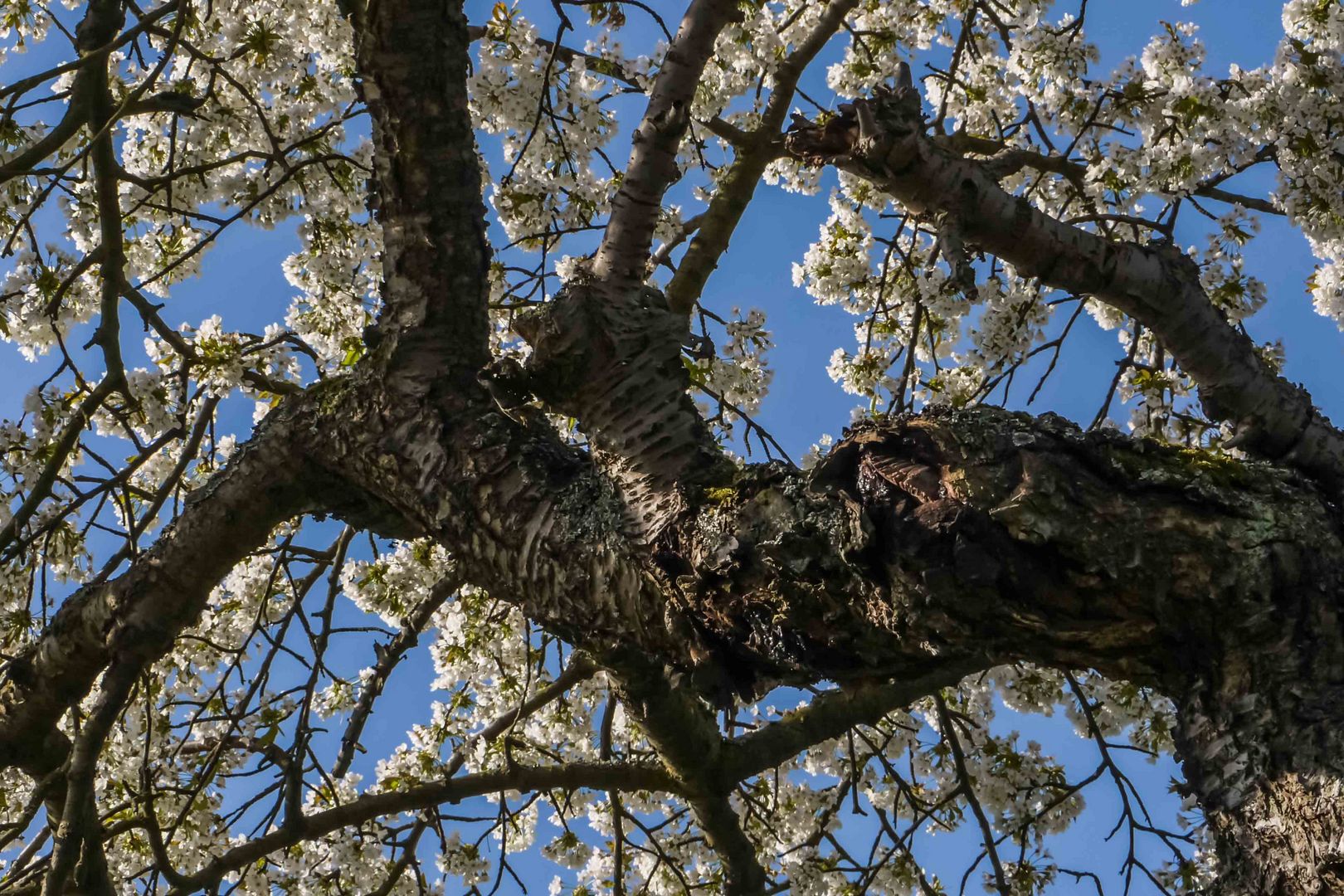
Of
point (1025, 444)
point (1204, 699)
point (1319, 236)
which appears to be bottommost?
point (1204, 699)

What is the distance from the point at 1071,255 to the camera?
225 centimetres

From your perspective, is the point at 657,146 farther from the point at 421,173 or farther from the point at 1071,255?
the point at 1071,255

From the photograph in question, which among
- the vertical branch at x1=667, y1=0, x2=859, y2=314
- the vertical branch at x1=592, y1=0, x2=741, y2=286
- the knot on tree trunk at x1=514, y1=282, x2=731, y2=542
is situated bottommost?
the knot on tree trunk at x1=514, y1=282, x2=731, y2=542

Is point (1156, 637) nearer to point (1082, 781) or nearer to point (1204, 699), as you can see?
point (1204, 699)

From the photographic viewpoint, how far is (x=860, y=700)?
336 centimetres

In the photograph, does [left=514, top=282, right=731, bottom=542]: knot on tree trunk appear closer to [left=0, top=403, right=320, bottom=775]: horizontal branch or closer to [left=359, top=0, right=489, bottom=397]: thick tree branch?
[left=359, top=0, right=489, bottom=397]: thick tree branch

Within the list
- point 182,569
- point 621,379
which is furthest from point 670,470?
point 182,569

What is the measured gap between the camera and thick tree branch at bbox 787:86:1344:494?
1966 millimetres

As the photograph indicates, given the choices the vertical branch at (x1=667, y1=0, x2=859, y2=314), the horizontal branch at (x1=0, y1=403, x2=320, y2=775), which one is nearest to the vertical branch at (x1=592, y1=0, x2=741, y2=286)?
the horizontal branch at (x1=0, y1=403, x2=320, y2=775)

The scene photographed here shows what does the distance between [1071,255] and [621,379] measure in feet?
3.52

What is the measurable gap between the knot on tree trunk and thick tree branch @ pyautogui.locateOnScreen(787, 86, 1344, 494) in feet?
1.69

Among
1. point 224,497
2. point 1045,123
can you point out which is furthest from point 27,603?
point 1045,123

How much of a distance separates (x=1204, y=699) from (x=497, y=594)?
1316mm

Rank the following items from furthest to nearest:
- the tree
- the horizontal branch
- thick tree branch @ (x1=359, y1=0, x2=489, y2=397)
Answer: the horizontal branch → thick tree branch @ (x1=359, y1=0, x2=489, y2=397) → the tree
